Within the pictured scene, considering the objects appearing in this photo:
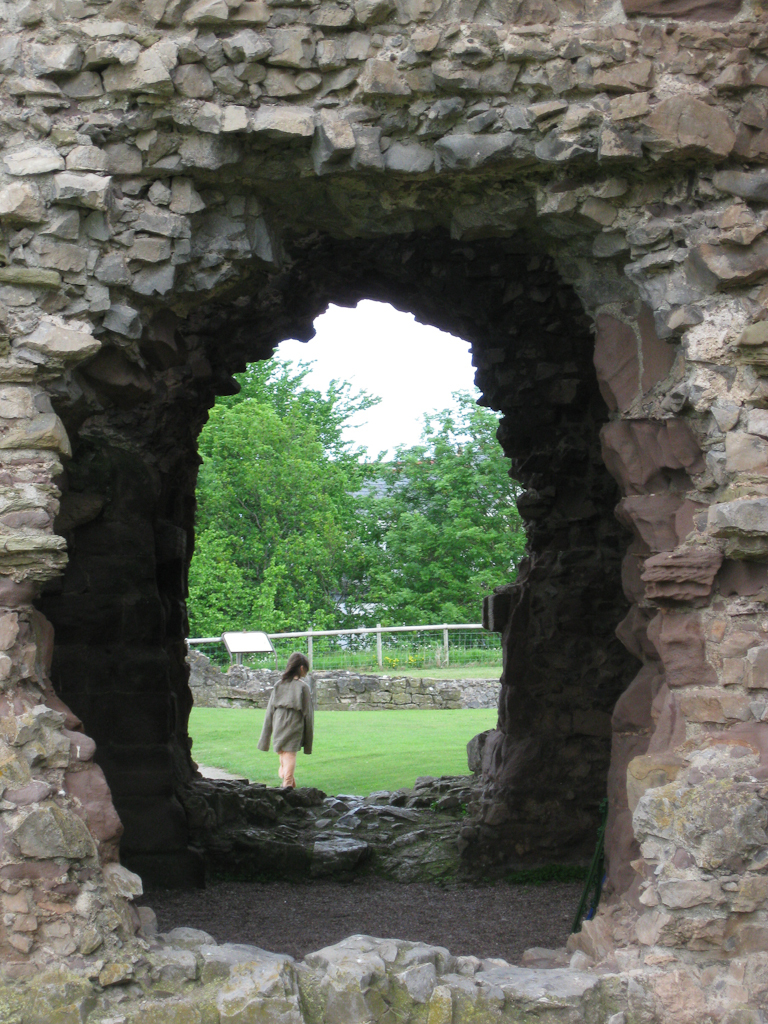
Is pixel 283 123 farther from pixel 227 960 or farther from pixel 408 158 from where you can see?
pixel 227 960

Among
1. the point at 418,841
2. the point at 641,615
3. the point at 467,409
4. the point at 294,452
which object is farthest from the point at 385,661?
the point at 641,615

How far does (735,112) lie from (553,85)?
0.71m

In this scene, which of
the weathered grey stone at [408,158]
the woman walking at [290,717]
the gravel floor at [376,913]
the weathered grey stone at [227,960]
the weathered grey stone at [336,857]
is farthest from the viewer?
the woman walking at [290,717]

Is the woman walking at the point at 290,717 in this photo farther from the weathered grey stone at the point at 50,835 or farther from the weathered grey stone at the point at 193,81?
the weathered grey stone at the point at 193,81

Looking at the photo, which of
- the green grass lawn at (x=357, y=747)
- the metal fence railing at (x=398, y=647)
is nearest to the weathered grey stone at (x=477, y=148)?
the green grass lawn at (x=357, y=747)

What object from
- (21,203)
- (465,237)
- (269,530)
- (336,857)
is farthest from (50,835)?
(269,530)

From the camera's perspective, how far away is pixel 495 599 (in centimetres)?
796

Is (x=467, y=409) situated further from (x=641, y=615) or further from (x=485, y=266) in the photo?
(x=641, y=615)

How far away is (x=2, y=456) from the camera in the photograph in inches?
145

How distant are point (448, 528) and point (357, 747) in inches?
535

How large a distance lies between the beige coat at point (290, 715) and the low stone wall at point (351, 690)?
28.8ft

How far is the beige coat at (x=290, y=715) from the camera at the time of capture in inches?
356

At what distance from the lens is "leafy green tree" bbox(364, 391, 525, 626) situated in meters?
25.1

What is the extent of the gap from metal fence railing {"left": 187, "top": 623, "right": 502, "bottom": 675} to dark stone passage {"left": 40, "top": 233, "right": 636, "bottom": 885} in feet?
38.3
